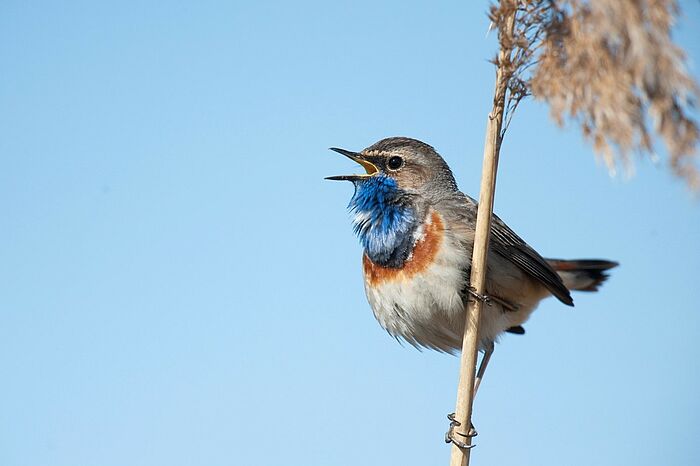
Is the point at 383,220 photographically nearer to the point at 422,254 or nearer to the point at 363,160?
the point at 422,254

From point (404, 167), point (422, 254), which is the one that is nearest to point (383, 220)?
point (422, 254)

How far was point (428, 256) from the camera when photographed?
4.83 meters

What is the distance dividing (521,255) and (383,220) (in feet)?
3.41

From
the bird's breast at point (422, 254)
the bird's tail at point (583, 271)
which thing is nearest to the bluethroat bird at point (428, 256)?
the bird's breast at point (422, 254)

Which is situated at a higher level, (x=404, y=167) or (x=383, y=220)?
(x=404, y=167)

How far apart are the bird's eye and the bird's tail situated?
2.25m

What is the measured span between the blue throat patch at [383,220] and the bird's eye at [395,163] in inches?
5.9

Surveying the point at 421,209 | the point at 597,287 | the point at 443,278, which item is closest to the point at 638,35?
the point at 443,278

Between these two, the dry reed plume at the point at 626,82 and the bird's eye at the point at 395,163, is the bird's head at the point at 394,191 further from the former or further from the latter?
the dry reed plume at the point at 626,82

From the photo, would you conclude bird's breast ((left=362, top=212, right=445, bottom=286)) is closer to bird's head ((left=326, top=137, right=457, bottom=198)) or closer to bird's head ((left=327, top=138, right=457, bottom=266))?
bird's head ((left=327, top=138, right=457, bottom=266))

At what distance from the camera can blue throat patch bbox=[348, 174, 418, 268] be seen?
4984mm

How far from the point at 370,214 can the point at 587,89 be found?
116 inches

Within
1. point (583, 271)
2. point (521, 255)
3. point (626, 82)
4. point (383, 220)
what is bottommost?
point (626, 82)

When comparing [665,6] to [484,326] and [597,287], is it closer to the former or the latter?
[484,326]
